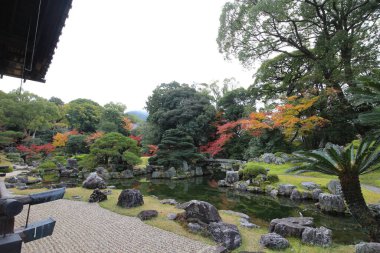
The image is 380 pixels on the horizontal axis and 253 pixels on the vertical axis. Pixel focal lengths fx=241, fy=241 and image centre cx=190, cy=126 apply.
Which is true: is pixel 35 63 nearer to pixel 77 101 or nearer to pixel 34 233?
pixel 34 233

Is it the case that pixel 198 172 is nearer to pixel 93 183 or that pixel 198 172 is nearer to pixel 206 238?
pixel 93 183

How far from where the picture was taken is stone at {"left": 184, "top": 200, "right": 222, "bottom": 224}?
6.91 m

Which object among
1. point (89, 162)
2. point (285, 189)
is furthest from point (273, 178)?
point (89, 162)

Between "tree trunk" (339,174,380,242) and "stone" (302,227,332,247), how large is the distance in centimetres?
79

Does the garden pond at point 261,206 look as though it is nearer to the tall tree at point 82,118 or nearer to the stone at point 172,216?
the stone at point 172,216

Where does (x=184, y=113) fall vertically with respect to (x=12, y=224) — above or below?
above

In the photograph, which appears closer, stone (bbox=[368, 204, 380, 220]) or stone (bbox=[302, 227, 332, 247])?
stone (bbox=[302, 227, 332, 247])

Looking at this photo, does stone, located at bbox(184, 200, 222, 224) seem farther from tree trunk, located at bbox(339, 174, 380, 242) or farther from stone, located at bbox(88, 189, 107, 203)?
stone, located at bbox(88, 189, 107, 203)

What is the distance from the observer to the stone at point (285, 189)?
1256 centimetres

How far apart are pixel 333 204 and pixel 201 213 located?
5997mm

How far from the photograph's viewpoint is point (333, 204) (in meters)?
9.61

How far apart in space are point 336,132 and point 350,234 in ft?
43.7

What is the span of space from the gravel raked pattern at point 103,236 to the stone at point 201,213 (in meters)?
0.96

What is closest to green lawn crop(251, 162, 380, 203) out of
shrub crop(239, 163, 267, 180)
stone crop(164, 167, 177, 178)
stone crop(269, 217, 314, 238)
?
shrub crop(239, 163, 267, 180)
